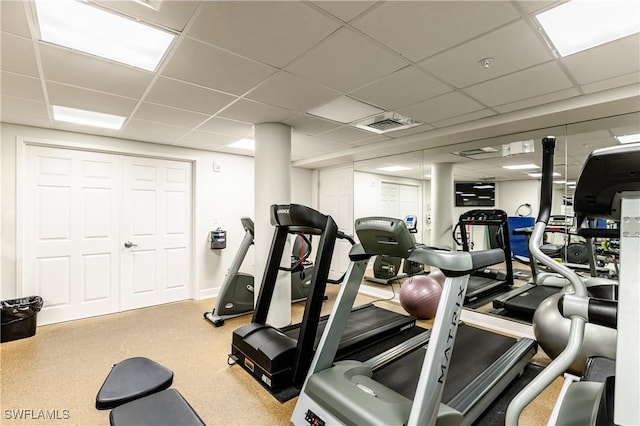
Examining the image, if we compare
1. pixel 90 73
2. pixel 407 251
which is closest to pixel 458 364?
pixel 407 251

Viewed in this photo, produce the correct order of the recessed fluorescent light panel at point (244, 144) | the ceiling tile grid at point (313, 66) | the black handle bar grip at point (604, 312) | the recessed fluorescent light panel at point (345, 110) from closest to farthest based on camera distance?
1. the black handle bar grip at point (604, 312)
2. the ceiling tile grid at point (313, 66)
3. the recessed fluorescent light panel at point (345, 110)
4. the recessed fluorescent light panel at point (244, 144)

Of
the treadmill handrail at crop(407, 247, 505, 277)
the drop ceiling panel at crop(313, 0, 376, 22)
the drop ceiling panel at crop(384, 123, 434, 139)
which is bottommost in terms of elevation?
the treadmill handrail at crop(407, 247, 505, 277)

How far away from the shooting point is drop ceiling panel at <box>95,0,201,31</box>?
5.34 feet

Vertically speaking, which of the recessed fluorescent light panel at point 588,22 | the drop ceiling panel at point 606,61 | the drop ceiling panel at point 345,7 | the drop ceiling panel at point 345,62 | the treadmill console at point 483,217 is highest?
the recessed fluorescent light panel at point 588,22

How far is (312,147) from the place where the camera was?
4930 millimetres

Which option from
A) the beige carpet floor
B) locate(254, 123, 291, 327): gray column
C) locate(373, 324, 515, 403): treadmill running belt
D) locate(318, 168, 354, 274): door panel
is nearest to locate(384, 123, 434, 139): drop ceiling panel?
locate(254, 123, 291, 327): gray column

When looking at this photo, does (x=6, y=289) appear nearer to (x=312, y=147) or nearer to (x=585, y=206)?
(x=312, y=147)

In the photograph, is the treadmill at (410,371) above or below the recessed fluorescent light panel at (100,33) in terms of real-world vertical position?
below

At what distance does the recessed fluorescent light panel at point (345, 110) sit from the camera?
3037 millimetres

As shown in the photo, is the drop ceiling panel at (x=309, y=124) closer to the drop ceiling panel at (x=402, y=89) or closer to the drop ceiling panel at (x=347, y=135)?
the drop ceiling panel at (x=347, y=135)

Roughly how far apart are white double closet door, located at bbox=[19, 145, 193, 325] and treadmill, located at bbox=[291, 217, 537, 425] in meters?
3.60

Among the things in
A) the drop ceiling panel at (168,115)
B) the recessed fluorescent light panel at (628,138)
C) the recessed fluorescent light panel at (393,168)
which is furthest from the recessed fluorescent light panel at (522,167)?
the drop ceiling panel at (168,115)

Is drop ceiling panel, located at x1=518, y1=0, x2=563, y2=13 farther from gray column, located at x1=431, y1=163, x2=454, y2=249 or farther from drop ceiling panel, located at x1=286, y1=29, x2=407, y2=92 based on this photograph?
gray column, located at x1=431, y1=163, x2=454, y2=249

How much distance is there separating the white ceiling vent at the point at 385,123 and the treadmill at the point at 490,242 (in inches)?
70.4
